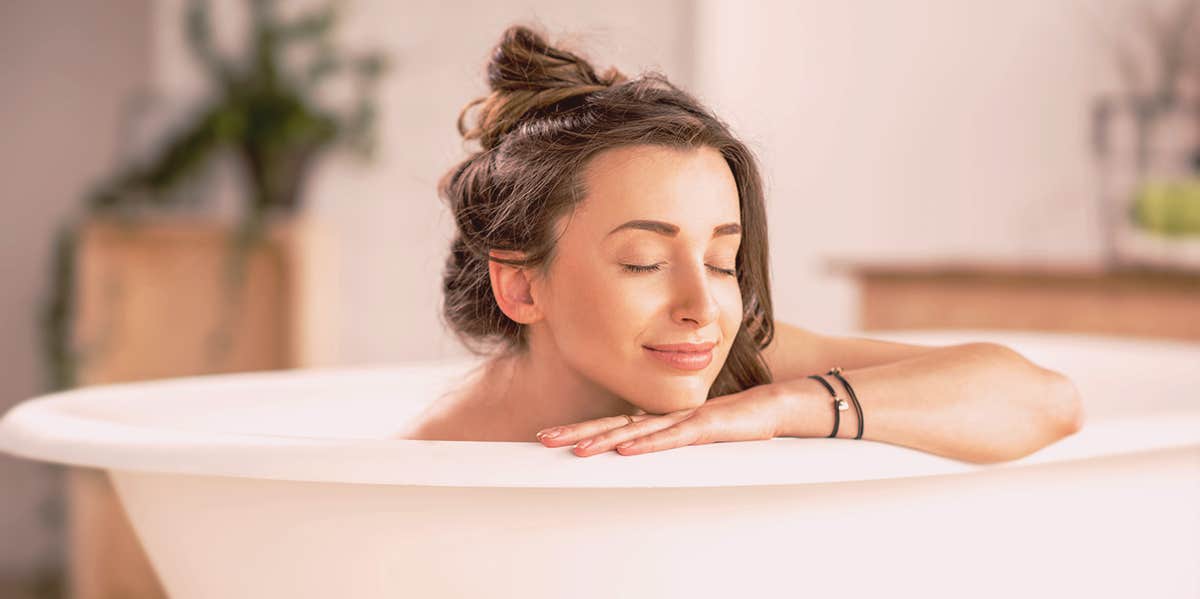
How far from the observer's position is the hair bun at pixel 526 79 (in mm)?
1055

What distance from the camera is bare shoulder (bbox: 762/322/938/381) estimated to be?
3.94 feet

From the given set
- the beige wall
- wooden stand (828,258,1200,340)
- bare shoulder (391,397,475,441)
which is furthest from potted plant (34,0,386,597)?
bare shoulder (391,397,475,441)

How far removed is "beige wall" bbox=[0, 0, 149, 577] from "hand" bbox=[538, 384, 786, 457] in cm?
275

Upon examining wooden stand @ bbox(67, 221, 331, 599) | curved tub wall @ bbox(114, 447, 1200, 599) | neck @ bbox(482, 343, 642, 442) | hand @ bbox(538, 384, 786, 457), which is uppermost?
hand @ bbox(538, 384, 786, 457)

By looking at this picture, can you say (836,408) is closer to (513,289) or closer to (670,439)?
(670,439)

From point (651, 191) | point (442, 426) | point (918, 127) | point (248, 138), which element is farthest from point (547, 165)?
point (918, 127)

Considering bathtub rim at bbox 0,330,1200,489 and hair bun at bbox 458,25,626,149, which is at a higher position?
hair bun at bbox 458,25,626,149

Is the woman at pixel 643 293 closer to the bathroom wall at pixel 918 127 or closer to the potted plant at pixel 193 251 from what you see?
the potted plant at pixel 193 251

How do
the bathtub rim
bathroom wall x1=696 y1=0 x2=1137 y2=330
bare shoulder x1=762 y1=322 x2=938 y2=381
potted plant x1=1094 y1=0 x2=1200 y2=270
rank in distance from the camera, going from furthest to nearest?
bathroom wall x1=696 y1=0 x2=1137 y2=330, potted plant x1=1094 y1=0 x2=1200 y2=270, bare shoulder x1=762 y1=322 x2=938 y2=381, the bathtub rim

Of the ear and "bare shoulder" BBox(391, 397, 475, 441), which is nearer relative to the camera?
the ear

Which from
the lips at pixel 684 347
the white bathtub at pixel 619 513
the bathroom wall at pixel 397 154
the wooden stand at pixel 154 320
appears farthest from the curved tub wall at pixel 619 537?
the bathroom wall at pixel 397 154

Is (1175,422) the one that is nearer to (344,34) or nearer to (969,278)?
(969,278)

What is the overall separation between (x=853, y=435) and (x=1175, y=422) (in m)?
0.34

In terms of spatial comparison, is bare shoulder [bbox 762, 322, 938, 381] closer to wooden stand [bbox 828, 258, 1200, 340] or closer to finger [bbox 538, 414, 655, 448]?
finger [bbox 538, 414, 655, 448]
